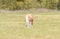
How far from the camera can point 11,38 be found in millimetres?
10500

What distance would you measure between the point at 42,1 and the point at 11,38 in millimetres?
29481

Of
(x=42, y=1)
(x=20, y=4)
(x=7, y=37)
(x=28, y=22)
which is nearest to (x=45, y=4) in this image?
(x=42, y=1)

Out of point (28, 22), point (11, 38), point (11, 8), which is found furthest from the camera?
point (11, 8)

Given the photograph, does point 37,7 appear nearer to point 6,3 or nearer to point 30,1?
point 30,1

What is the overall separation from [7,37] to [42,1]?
29134 mm

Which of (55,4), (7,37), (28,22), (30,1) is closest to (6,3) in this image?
(30,1)

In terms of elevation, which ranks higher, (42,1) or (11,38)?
(11,38)

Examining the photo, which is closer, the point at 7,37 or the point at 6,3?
the point at 7,37

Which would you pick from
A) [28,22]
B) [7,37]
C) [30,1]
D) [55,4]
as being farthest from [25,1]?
[7,37]

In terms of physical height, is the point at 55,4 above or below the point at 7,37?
below

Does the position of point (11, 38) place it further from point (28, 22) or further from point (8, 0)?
point (8, 0)

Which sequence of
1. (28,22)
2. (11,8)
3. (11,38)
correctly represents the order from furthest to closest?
(11,8) → (28,22) → (11,38)

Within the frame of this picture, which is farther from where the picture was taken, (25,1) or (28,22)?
(25,1)

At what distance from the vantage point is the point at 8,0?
38.6 m
